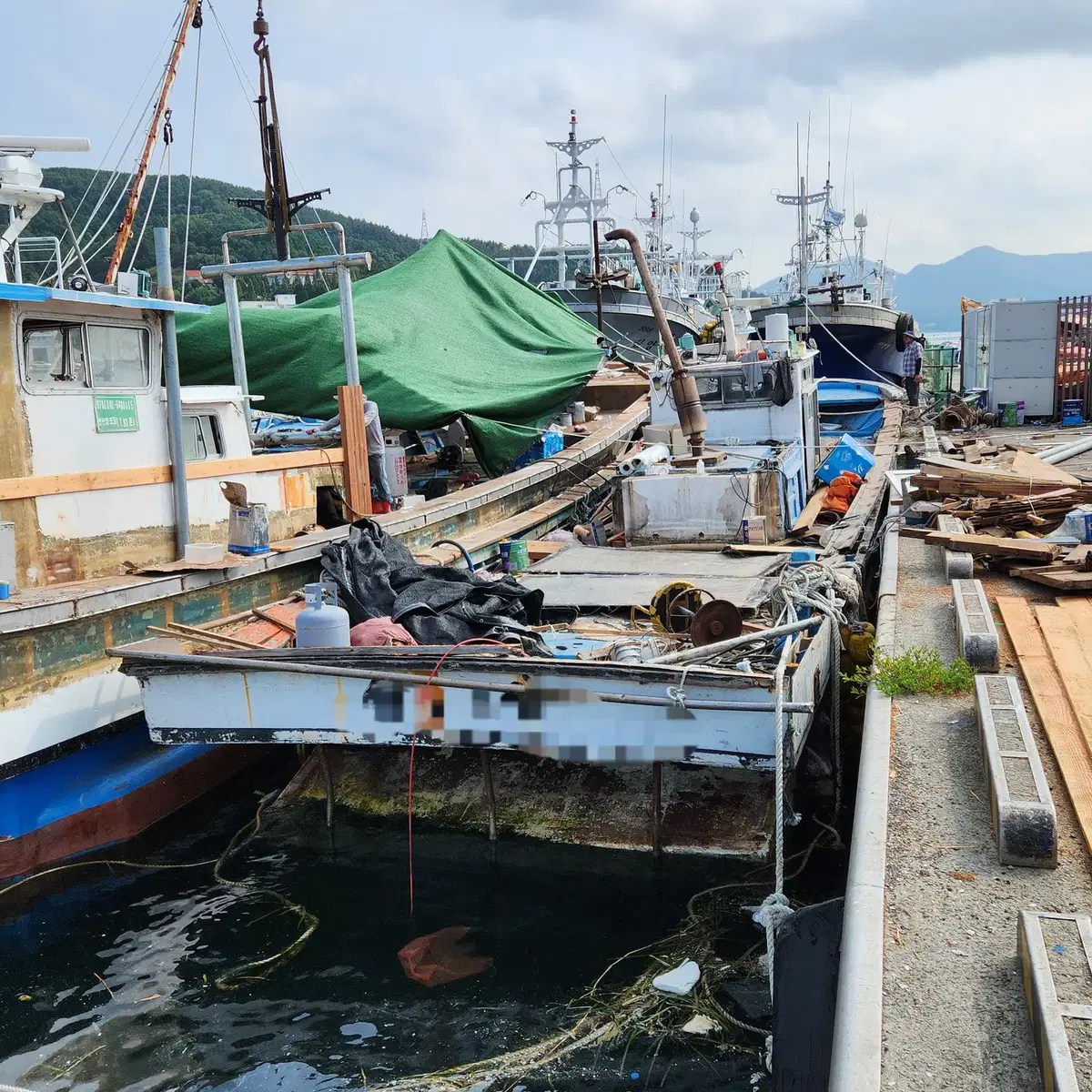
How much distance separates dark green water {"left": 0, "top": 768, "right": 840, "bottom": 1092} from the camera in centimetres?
443

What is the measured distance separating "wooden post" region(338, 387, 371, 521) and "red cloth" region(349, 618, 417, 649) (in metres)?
3.03

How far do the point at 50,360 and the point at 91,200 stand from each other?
4416 cm

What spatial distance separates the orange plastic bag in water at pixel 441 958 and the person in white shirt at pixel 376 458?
503 centimetres

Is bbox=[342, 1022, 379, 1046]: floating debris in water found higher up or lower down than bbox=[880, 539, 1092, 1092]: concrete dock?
lower down

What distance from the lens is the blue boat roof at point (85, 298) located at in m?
6.18

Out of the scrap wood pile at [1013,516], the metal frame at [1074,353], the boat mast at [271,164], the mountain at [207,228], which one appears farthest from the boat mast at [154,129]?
the mountain at [207,228]

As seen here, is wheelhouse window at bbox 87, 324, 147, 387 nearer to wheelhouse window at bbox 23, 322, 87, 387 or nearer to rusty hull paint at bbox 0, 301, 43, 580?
wheelhouse window at bbox 23, 322, 87, 387

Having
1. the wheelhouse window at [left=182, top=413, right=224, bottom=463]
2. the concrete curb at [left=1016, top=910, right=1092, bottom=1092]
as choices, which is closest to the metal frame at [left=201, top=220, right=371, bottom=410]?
the wheelhouse window at [left=182, top=413, right=224, bottom=463]

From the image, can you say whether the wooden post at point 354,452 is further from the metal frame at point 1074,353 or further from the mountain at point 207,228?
the mountain at point 207,228

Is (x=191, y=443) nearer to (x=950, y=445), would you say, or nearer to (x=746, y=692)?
(x=746, y=692)

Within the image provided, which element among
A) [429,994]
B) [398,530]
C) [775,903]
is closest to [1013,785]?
[775,903]

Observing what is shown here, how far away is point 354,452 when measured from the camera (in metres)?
9.15

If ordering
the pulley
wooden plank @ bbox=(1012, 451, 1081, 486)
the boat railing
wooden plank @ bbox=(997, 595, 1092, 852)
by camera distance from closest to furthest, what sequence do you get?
1. wooden plank @ bbox=(997, 595, 1092, 852)
2. the pulley
3. the boat railing
4. wooden plank @ bbox=(1012, 451, 1081, 486)

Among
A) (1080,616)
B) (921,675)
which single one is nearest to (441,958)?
(921,675)
